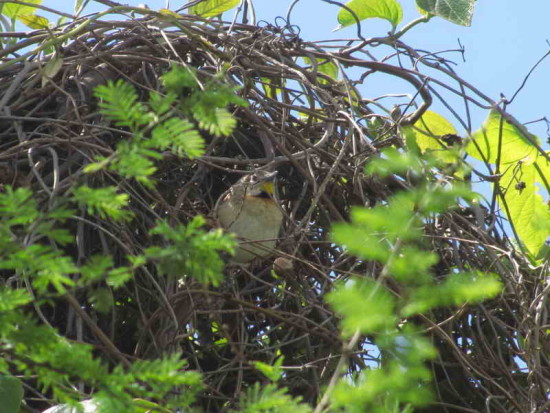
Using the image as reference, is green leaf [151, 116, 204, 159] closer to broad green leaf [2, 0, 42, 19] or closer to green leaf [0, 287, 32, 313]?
green leaf [0, 287, 32, 313]

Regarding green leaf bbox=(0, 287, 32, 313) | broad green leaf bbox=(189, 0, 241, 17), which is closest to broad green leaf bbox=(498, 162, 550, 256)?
broad green leaf bbox=(189, 0, 241, 17)

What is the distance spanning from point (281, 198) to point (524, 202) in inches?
27.6

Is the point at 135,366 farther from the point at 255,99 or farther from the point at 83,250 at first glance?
the point at 255,99

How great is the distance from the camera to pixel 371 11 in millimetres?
2775

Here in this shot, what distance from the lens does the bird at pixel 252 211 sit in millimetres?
2361

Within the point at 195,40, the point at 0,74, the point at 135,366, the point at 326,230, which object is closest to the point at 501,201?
the point at 326,230

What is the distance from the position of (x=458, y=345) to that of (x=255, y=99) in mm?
870

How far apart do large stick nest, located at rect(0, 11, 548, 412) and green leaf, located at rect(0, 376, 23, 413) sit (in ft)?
1.08

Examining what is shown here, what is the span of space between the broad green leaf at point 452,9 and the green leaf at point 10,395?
1.63 m

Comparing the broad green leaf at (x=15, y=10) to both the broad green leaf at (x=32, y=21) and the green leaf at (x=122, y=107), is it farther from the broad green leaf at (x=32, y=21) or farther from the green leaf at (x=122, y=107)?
the green leaf at (x=122, y=107)

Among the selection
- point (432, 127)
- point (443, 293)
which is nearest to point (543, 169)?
point (432, 127)

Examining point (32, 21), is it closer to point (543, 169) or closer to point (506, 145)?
point (506, 145)

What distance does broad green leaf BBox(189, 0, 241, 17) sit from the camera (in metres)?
2.85

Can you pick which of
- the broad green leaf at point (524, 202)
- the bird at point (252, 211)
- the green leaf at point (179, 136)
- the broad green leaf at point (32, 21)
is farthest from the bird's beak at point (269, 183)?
the green leaf at point (179, 136)
